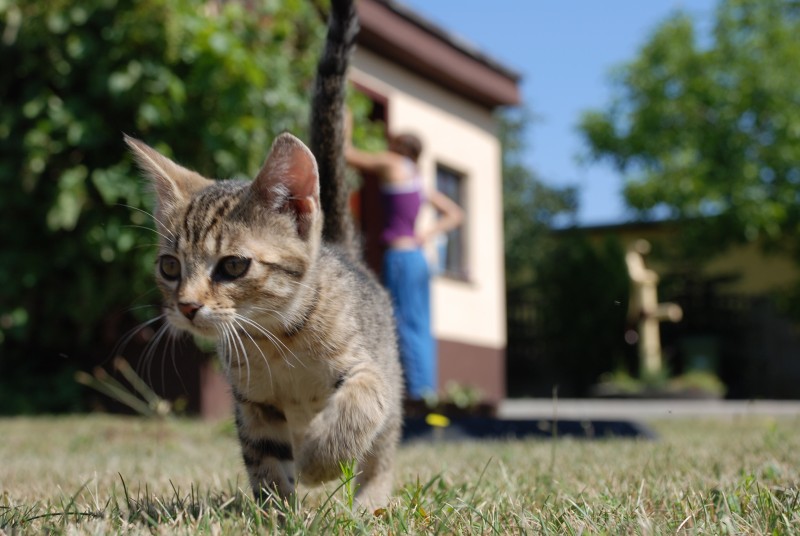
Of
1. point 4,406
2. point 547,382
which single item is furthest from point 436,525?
point 547,382

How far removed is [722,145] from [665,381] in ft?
21.4

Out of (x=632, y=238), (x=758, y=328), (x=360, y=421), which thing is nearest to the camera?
(x=360, y=421)

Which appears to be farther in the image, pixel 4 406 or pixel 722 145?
pixel 722 145

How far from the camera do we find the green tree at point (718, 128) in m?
18.5

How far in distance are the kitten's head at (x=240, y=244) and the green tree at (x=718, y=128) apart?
17.1 metres

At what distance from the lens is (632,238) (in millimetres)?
21781

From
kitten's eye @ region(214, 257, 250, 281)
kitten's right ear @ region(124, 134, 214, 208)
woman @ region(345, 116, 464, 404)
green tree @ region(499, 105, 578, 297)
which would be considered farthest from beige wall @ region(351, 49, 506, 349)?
green tree @ region(499, 105, 578, 297)

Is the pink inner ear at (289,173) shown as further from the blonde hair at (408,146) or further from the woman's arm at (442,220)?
the woman's arm at (442,220)

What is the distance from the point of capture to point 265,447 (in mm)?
2553

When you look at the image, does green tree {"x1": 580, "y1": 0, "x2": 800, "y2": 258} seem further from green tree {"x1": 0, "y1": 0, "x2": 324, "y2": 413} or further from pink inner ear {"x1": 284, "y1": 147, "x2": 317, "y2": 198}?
pink inner ear {"x1": 284, "y1": 147, "x2": 317, "y2": 198}

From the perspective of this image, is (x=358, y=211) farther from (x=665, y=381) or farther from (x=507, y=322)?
(x=507, y=322)

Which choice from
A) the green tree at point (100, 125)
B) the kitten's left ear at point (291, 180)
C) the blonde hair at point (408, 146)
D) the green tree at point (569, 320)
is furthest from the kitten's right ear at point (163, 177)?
the green tree at point (569, 320)

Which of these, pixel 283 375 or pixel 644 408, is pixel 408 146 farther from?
pixel 644 408

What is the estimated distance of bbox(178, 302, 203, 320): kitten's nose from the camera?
2.36m
